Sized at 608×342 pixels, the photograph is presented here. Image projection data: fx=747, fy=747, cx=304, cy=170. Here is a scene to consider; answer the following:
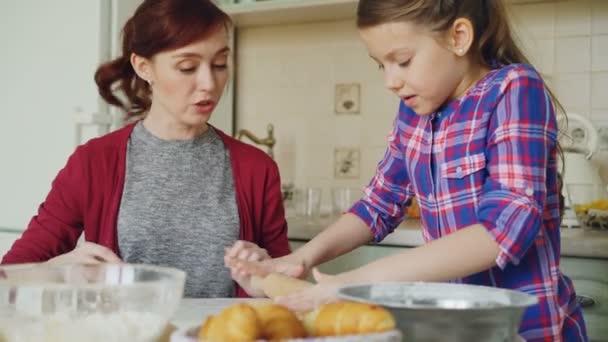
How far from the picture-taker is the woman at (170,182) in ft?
4.60

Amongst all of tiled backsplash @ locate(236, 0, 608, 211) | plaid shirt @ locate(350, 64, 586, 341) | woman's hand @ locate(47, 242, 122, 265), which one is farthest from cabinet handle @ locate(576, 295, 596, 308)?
woman's hand @ locate(47, 242, 122, 265)

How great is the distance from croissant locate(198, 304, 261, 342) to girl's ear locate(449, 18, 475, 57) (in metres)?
0.63

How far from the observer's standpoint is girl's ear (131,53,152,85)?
58.1 inches

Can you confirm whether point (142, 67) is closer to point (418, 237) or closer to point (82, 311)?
Result: point (418, 237)

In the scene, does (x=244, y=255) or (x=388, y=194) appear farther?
(x=388, y=194)

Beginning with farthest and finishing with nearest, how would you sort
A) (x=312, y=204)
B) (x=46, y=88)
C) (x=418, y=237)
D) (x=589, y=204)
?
(x=312, y=204) < (x=46, y=88) < (x=589, y=204) < (x=418, y=237)

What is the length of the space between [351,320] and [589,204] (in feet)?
5.23

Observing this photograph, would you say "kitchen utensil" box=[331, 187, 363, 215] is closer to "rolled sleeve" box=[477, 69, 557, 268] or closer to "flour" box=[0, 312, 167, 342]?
"rolled sleeve" box=[477, 69, 557, 268]

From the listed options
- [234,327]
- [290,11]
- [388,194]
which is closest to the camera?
[234,327]

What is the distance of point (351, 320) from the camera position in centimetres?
54

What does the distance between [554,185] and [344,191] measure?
1.27 m

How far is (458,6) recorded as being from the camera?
3.49 feet

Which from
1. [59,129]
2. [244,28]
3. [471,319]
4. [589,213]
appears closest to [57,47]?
[59,129]

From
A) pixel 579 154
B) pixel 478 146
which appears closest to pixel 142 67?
pixel 478 146
